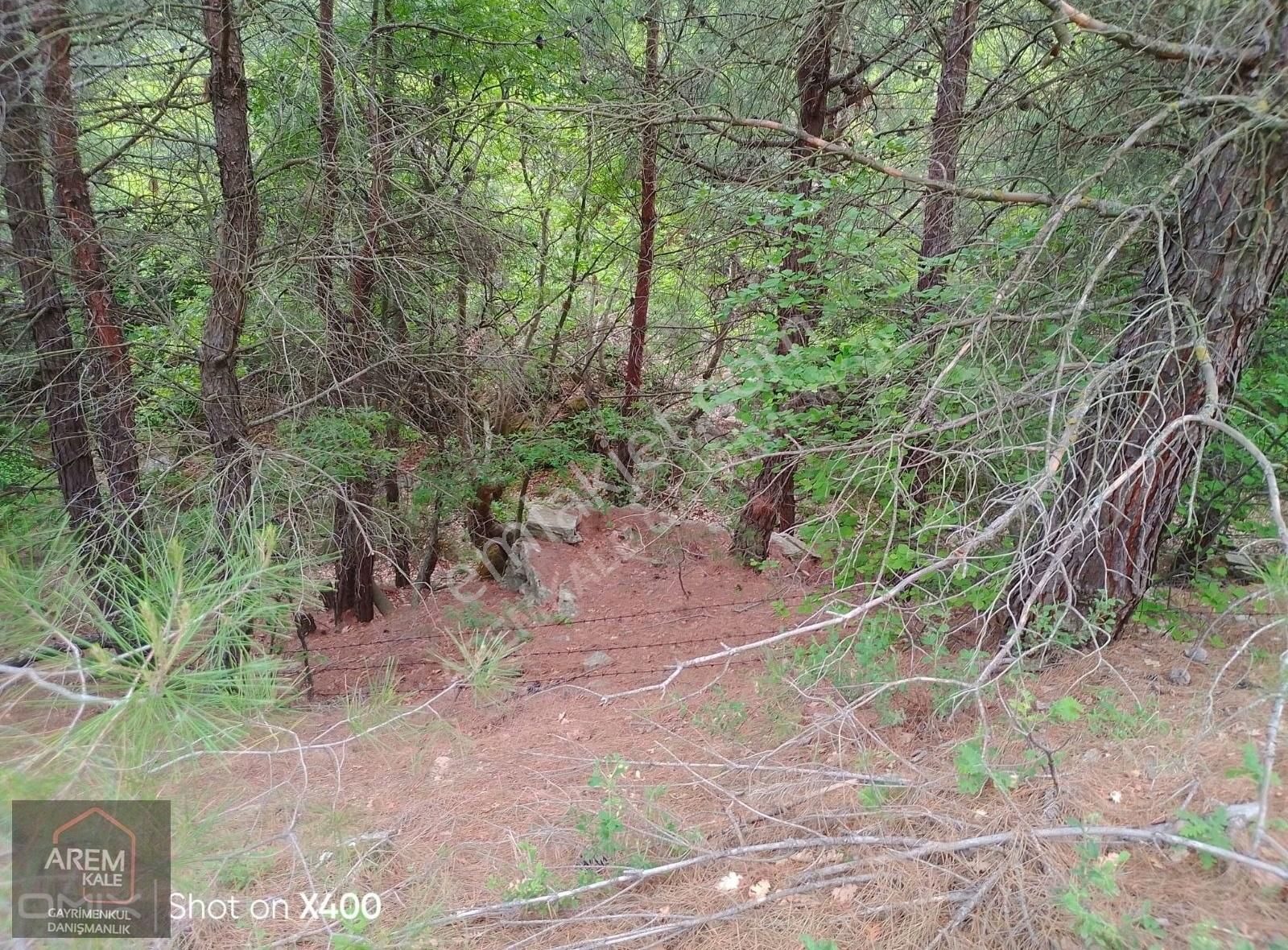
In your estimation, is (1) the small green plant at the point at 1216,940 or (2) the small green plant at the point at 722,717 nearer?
(1) the small green plant at the point at 1216,940

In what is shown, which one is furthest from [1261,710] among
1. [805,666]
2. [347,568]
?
[347,568]

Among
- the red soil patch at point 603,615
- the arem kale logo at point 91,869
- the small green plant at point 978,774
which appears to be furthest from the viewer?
the red soil patch at point 603,615

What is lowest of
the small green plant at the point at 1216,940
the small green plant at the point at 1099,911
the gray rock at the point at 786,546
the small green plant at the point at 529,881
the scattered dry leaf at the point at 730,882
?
the gray rock at the point at 786,546

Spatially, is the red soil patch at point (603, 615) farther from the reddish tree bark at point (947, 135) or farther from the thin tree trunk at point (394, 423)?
the reddish tree bark at point (947, 135)

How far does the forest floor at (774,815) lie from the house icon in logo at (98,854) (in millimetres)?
127

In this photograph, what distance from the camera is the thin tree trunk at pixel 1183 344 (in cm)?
279

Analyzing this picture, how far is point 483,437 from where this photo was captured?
6727mm

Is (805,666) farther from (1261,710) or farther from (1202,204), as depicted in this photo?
(1202,204)

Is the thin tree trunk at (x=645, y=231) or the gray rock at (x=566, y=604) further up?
the thin tree trunk at (x=645, y=231)

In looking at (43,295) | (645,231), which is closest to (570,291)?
(645,231)

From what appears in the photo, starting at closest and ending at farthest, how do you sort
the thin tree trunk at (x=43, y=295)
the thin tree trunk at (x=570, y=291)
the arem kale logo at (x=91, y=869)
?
the arem kale logo at (x=91, y=869) < the thin tree trunk at (x=43, y=295) < the thin tree trunk at (x=570, y=291)

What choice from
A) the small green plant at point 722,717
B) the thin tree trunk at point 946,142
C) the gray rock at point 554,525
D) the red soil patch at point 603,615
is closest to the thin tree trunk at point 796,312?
the red soil patch at point 603,615

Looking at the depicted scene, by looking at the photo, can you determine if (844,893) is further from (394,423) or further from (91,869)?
(394,423)

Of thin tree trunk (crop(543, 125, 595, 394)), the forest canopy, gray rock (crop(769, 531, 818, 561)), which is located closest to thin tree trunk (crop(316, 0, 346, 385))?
the forest canopy
